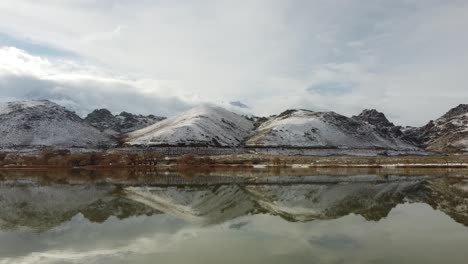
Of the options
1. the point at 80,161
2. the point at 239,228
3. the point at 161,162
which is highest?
the point at 80,161

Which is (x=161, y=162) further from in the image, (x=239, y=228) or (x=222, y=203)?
(x=239, y=228)

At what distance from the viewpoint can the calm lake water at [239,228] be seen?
27.9 metres

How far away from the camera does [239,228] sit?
38719 millimetres

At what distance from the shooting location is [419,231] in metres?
36.1

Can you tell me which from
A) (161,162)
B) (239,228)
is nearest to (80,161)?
(161,162)

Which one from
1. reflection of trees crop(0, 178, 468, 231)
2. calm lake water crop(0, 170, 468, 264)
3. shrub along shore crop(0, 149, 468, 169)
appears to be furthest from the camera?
shrub along shore crop(0, 149, 468, 169)

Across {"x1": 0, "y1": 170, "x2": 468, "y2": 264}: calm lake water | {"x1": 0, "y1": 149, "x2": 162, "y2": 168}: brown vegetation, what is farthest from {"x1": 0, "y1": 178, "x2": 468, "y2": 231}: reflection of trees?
{"x1": 0, "y1": 149, "x2": 162, "y2": 168}: brown vegetation

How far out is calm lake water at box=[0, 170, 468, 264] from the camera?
2789 centimetres

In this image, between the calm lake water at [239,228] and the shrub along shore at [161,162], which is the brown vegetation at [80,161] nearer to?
the shrub along shore at [161,162]

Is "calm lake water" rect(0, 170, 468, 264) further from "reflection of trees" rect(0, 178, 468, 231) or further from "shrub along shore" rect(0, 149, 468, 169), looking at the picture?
"shrub along shore" rect(0, 149, 468, 169)

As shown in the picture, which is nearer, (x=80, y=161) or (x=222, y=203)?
(x=222, y=203)

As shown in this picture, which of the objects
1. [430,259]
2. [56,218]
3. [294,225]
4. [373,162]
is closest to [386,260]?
[430,259]

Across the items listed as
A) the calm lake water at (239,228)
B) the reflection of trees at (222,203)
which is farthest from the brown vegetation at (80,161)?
the calm lake water at (239,228)

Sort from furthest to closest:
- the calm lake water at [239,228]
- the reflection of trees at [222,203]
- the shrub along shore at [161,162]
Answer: the shrub along shore at [161,162] < the reflection of trees at [222,203] < the calm lake water at [239,228]
